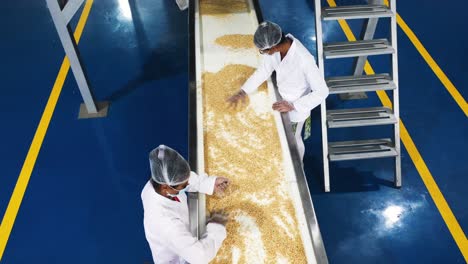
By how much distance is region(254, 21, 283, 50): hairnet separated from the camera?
3219 mm

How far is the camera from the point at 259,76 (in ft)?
11.8

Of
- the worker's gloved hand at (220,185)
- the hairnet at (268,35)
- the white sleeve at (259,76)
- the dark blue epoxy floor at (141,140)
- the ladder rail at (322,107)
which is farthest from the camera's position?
the dark blue epoxy floor at (141,140)

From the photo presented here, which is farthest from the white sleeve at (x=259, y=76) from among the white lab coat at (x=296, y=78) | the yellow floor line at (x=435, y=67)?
the yellow floor line at (x=435, y=67)

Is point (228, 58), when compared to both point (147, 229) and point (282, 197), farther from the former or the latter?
point (147, 229)

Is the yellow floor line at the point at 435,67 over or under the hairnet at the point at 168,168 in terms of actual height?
under

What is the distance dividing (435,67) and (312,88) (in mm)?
3198

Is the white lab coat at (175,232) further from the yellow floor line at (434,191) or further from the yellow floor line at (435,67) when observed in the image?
the yellow floor line at (435,67)

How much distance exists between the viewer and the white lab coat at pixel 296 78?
344 centimetres

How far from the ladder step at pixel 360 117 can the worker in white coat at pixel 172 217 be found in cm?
209

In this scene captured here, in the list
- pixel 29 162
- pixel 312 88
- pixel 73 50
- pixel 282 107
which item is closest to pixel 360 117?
pixel 312 88

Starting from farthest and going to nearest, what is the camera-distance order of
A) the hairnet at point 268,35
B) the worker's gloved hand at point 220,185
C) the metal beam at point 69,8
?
the metal beam at point 69,8 → the hairnet at point 268,35 → the worker's gloved hand at point 220,185

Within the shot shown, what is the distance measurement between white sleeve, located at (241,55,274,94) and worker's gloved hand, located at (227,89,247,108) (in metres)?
0.05

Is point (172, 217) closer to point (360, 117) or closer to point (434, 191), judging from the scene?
point (360, 117)

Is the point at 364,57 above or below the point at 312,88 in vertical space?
below
